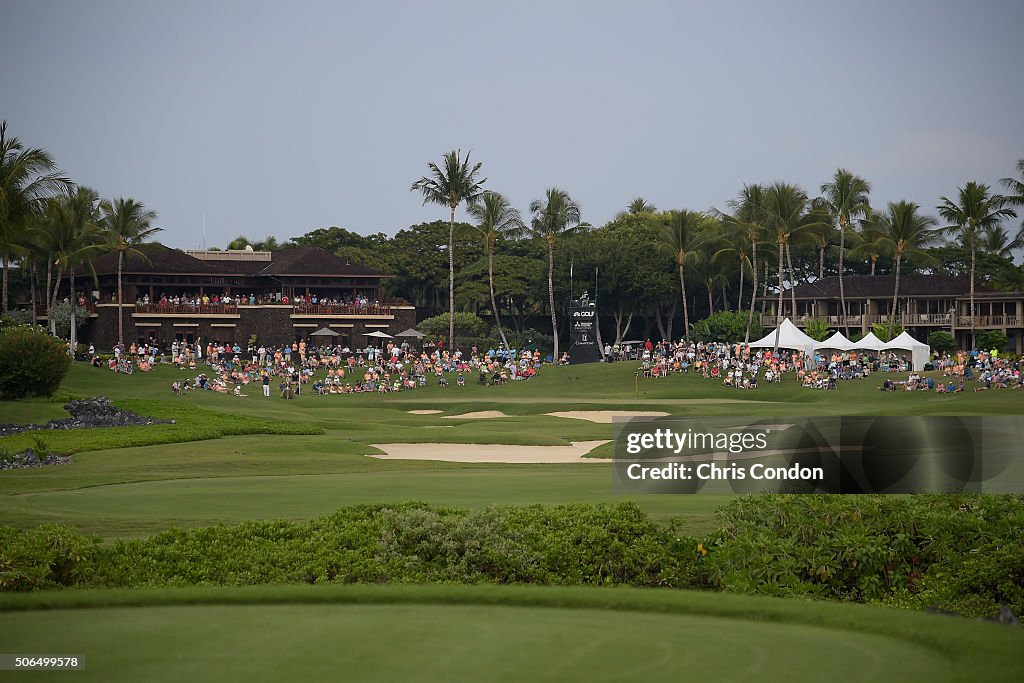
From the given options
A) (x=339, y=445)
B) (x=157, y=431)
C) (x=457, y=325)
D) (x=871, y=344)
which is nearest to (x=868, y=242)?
(x=871, y=344)

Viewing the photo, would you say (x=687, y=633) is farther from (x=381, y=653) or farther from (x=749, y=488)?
(x=749, y=488)

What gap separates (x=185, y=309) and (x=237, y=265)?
1038 cm

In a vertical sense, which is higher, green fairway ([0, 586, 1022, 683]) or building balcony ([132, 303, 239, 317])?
building balcony ([132, 303, 239, 317])

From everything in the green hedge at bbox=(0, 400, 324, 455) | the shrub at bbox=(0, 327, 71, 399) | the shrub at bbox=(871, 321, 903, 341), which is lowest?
the green hedge at bbox=(0, 400, 324, 455)

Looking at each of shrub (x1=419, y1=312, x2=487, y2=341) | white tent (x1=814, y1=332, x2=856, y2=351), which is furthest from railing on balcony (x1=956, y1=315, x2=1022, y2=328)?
shrub (x1=419, y1=312, x2=487, y2=341)

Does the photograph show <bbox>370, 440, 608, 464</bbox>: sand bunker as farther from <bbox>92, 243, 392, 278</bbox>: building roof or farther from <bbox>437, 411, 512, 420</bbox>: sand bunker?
<bbox>92, 243, 392, 278</bbox>: building roof

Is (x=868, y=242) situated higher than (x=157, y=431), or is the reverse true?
(x=868, y=242)

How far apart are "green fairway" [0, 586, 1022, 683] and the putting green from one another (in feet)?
0.05

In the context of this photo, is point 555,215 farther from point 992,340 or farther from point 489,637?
point 489,637

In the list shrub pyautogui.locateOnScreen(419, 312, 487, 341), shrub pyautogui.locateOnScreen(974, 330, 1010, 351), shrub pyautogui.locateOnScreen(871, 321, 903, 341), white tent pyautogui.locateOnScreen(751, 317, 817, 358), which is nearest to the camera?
white tent pyautogui.locateOnScreen(751, 317, 817, 358)

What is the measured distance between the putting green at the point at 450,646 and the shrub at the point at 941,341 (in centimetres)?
8126

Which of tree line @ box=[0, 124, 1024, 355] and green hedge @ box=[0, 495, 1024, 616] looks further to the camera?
tree line @ box=[0, 124, 1024, 355]

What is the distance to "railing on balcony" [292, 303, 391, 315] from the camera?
88.8m

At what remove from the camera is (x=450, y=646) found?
8125 millimetres
